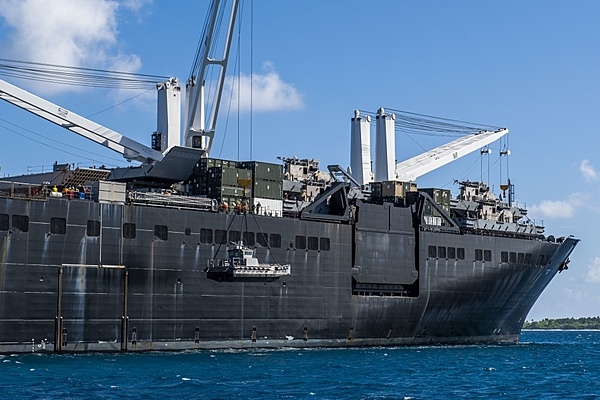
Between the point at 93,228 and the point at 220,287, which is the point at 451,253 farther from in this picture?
the point at 93,228

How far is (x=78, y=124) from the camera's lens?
62.4 meters

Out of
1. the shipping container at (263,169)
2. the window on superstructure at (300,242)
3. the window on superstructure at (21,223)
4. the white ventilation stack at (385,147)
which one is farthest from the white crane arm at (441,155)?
the window on superstructure at (21,223)

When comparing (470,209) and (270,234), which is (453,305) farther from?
(270,234)

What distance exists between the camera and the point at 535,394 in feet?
140

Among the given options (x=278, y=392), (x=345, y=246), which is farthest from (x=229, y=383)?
(x=345, y=246)

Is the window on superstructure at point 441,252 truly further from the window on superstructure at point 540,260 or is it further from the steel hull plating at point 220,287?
the window on superstructure at point 540,260

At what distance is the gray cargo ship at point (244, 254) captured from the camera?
167ft

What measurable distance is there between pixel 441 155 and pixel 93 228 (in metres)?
39.2

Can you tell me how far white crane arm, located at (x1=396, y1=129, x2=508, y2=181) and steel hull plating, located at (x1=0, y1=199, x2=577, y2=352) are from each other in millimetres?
11828

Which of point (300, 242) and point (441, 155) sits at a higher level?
point (441, 155)

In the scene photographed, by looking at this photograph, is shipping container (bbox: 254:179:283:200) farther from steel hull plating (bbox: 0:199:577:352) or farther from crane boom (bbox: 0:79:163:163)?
crane boom (bbox: 0:79:163:163)

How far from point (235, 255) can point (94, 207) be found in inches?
346

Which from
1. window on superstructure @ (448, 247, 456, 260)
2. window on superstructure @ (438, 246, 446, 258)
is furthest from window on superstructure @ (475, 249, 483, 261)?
window on superstructure @ (438, 246, 446, 258)

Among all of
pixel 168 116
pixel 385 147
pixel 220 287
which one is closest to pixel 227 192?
pixel 220 287
